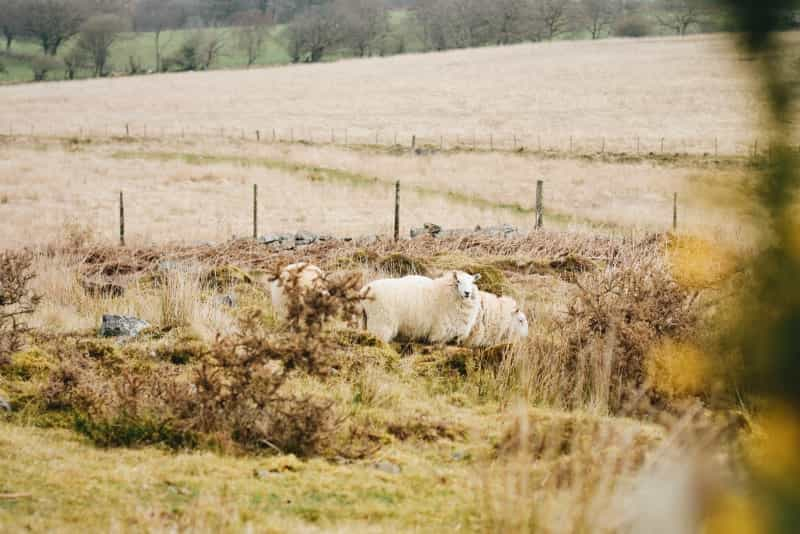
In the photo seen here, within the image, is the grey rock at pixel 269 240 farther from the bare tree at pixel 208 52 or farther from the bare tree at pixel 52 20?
the bare tree at pixel 52 20

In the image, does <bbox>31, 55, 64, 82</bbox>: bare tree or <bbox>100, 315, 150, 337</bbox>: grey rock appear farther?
<bbox>31, 55, 64, 82</bbox>: bare tree

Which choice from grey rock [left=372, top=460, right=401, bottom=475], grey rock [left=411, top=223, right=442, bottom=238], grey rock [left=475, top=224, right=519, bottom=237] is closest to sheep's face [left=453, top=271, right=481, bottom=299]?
grey rock [left=372, top=460, right=401, bottom=475]

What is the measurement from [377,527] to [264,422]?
164 centimetres

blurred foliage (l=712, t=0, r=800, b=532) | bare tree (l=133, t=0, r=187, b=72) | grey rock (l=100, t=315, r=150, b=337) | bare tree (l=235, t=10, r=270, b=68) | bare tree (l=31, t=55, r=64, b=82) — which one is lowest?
grey rock (l=100, t=315, r=150, b=337)

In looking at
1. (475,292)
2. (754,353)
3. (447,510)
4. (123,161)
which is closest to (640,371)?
(475,292)

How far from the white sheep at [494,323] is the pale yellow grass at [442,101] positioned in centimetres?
2671

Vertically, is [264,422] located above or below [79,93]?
below

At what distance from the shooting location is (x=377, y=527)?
3.98 m

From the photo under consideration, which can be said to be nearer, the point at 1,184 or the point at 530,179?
the point at 1,184

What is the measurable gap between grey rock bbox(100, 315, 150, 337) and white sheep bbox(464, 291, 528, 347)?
351cm

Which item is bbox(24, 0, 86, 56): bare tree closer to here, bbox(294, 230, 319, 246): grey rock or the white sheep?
bbox(294, 230, 319, 246): grey rock

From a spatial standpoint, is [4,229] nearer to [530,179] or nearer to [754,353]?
[530,179]

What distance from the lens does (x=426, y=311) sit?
8.99m

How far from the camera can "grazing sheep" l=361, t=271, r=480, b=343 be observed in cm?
877
